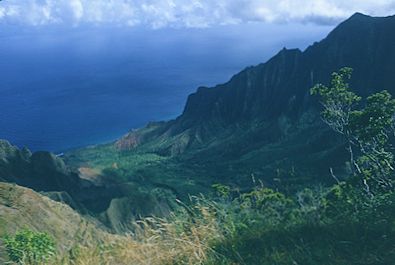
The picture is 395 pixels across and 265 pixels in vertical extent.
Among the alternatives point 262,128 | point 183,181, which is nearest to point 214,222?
point 183,181

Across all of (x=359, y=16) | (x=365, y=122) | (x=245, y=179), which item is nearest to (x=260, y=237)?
(x=365, y=122)

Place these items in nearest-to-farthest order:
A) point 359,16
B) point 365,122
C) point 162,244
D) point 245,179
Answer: point 162,244
point 365,122
point 245,179
point 359,16

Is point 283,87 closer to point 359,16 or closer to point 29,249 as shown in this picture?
point 359,16

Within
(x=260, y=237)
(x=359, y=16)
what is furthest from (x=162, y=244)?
(x=359, y=16)

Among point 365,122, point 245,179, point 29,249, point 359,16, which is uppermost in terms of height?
point 359,16

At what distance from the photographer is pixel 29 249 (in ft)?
14.9

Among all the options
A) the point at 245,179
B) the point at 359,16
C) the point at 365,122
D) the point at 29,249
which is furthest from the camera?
the point at 359,16

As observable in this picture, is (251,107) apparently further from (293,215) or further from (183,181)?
(293,215)

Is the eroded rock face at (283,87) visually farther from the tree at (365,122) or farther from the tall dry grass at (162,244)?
the tall dry grass at (162,244)

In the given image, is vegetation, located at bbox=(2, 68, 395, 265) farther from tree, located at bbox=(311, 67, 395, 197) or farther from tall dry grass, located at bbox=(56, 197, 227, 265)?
tree, located at bbox=(311, 67, 395, 197)

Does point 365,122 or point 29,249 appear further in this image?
point 365,122

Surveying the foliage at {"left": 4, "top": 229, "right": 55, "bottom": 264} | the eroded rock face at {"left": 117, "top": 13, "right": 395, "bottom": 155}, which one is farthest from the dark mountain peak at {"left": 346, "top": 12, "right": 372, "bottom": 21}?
the foliage at {"left": 4, "top": 229, "right": 55, "bottom": 264}

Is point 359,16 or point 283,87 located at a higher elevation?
point 359,16

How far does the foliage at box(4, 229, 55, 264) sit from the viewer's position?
4.20 meters
